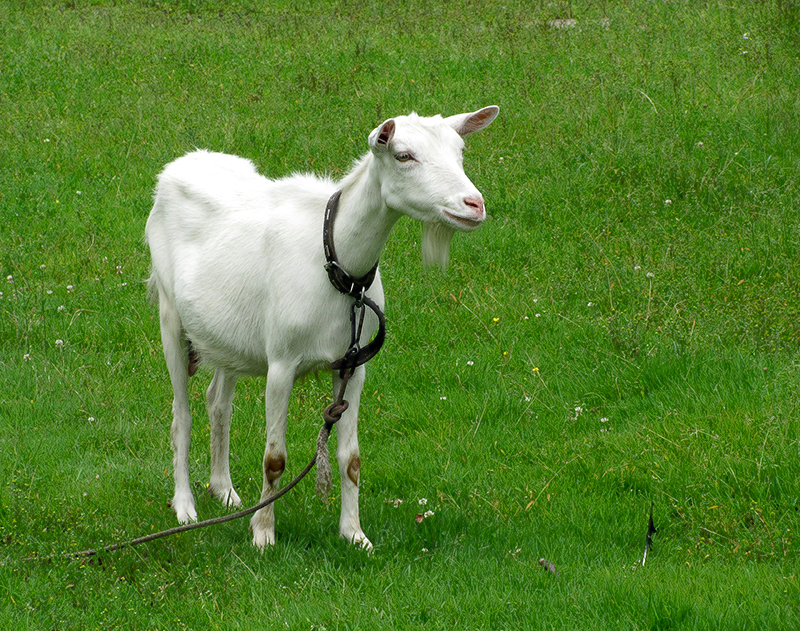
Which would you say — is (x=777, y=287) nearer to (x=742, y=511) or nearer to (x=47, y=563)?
(x=742, y=511)

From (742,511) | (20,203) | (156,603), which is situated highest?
(742,511)

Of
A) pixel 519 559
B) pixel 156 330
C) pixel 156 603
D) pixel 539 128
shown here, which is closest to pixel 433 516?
pixel 519 559

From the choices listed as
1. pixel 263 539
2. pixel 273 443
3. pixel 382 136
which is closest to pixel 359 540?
pixel 263 539

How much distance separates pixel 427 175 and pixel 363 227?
504mm

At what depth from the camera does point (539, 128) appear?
9336 mm

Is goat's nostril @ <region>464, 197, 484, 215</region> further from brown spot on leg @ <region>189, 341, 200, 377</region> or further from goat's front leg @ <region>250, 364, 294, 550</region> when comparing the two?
brown spot on leg @ <region>189, 341, 200, 377</region>

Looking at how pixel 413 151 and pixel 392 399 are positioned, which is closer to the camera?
pixel 413 151

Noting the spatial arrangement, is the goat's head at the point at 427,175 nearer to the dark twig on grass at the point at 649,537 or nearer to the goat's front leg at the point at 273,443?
the goat's front leg at the point at 273,443

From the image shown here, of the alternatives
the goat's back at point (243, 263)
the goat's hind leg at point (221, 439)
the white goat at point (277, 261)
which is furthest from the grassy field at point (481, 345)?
the goat's back at point (243, 263)

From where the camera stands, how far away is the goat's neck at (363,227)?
4.22 metres

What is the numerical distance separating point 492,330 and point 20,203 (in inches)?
201

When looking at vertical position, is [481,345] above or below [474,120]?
below

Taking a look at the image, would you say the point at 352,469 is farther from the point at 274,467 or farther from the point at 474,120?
the point at 474,120

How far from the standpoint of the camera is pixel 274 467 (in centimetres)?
455
